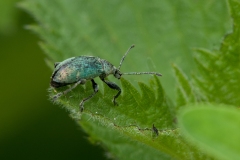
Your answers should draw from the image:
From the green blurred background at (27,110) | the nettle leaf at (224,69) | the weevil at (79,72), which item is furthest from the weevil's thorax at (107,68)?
the green blurred background at (27,110)

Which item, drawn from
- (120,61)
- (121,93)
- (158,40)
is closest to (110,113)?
(121,93)

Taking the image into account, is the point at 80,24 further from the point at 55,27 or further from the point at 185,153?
the point at 185,153

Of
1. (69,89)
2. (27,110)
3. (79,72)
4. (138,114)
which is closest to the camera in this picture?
(138,114)

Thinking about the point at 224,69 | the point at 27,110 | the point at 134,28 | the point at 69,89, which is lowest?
the point at 69,89

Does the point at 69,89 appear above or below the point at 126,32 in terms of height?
below

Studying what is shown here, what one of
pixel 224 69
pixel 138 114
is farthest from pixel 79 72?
pixel 224 69

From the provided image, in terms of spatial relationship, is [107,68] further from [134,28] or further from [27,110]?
[27,110]

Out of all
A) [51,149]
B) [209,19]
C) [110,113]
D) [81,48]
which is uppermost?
[209,19]

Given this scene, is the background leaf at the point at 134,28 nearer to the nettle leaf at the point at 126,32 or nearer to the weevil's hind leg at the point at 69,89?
the nettle leaf at the point at 126,32
